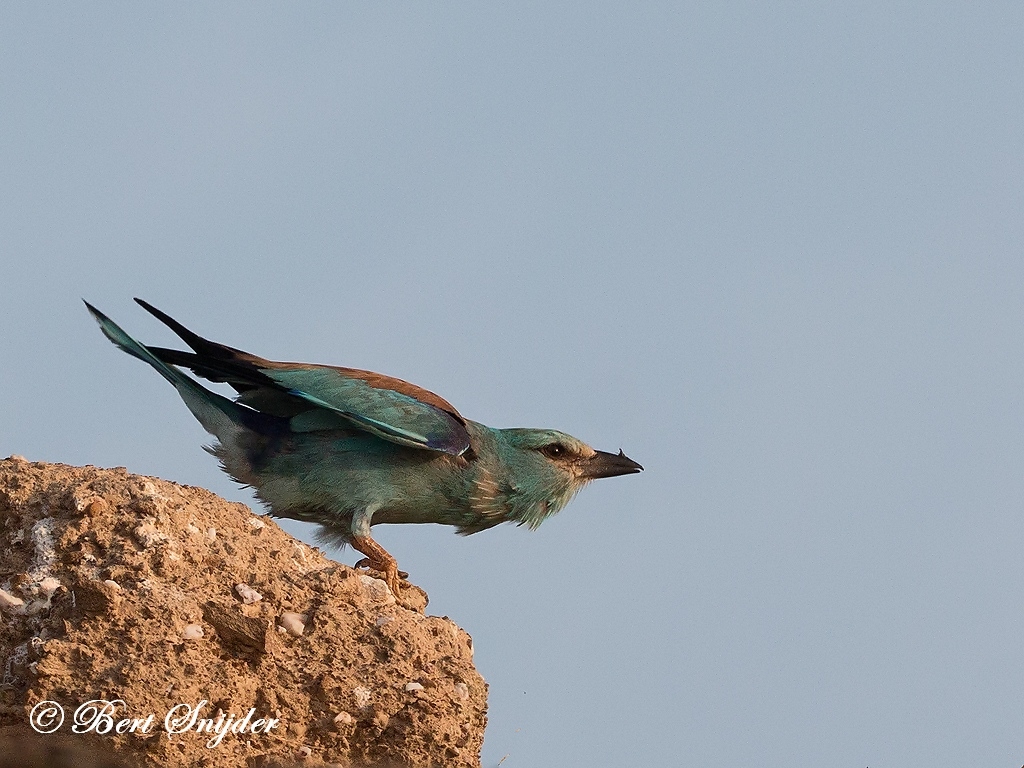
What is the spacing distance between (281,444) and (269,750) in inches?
93.2

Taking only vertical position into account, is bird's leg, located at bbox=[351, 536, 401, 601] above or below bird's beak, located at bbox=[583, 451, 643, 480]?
below

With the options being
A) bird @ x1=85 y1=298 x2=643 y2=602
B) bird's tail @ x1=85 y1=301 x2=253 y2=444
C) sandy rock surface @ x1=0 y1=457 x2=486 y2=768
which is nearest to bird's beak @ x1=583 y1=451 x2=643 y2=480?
bird @ x1=85 y1=298 x2=643 y2=602

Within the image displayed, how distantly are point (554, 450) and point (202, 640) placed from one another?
307 centimetres

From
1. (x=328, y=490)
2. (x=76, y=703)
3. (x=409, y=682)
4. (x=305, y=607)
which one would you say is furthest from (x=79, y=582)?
(x=328, y=490)

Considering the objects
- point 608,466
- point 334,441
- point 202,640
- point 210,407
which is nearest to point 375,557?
point 334,441

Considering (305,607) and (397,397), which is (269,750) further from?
(397,397)

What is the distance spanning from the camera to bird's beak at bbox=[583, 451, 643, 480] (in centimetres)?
745

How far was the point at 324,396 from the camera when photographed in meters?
6.54

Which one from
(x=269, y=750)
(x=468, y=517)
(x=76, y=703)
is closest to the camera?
(x=76, y=703)

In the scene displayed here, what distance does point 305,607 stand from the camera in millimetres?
4703

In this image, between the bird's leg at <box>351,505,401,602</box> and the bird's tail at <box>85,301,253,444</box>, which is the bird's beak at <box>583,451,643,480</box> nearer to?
the bird's leg at <box>351,505,401,602</box>

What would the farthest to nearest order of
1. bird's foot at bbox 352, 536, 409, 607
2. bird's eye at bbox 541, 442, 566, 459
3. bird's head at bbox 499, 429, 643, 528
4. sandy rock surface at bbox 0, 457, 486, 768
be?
bird's eye at bbox 541, 442, 566, 459, bird's head at bbox 499, 429, 643, 528, bird's foot at bbox 352, 536, 409, 607, sandy rock surface at bbox 0, 457, 486, 768

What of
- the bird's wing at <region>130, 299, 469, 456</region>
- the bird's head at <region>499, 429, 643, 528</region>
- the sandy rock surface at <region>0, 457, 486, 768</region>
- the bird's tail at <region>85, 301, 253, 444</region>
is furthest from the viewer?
the bird's head at <region>499, 429, 643, 528</region>

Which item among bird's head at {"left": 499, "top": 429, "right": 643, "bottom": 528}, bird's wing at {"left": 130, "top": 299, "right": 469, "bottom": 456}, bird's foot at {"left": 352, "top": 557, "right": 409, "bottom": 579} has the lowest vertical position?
bird's foot at {"left": 352, "top": 557, "right": 409, "bottom": 579}
